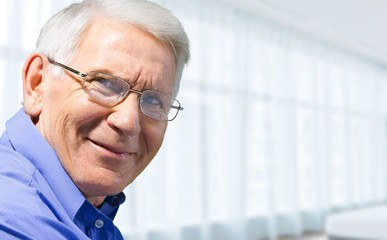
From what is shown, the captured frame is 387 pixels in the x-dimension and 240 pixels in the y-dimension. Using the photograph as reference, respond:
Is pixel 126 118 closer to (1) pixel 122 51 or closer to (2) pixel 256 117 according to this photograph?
(1) pixel 122 51

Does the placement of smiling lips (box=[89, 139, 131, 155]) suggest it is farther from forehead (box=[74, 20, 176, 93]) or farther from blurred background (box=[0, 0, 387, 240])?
blurred background (box=[0, 0, 387, 240])

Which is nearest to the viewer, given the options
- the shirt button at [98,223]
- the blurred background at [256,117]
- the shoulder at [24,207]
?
the shoulder at [24,207]

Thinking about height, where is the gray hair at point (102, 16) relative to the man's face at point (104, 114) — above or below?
above

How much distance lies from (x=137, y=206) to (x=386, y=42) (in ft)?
16.4

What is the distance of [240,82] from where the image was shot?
5.95m

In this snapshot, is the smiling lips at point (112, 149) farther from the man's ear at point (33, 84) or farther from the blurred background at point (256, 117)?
the blurred background at point (256, 117)

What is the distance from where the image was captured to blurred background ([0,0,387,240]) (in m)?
4.68

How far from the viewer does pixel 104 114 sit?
833 millimetres

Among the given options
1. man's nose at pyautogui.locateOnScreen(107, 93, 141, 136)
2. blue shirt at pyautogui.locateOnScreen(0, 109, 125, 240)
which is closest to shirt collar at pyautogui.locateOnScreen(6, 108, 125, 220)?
blue shirt at pyautogui.locateOnScreen(0, 109, 125, 240)

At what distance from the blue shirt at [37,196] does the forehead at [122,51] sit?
0.56ft

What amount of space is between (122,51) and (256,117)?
5518 mm

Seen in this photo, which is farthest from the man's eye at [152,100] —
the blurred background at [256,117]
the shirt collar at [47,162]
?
the blurred background at [256,117]

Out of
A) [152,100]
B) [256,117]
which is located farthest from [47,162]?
[256,117]

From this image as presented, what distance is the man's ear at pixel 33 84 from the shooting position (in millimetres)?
926
